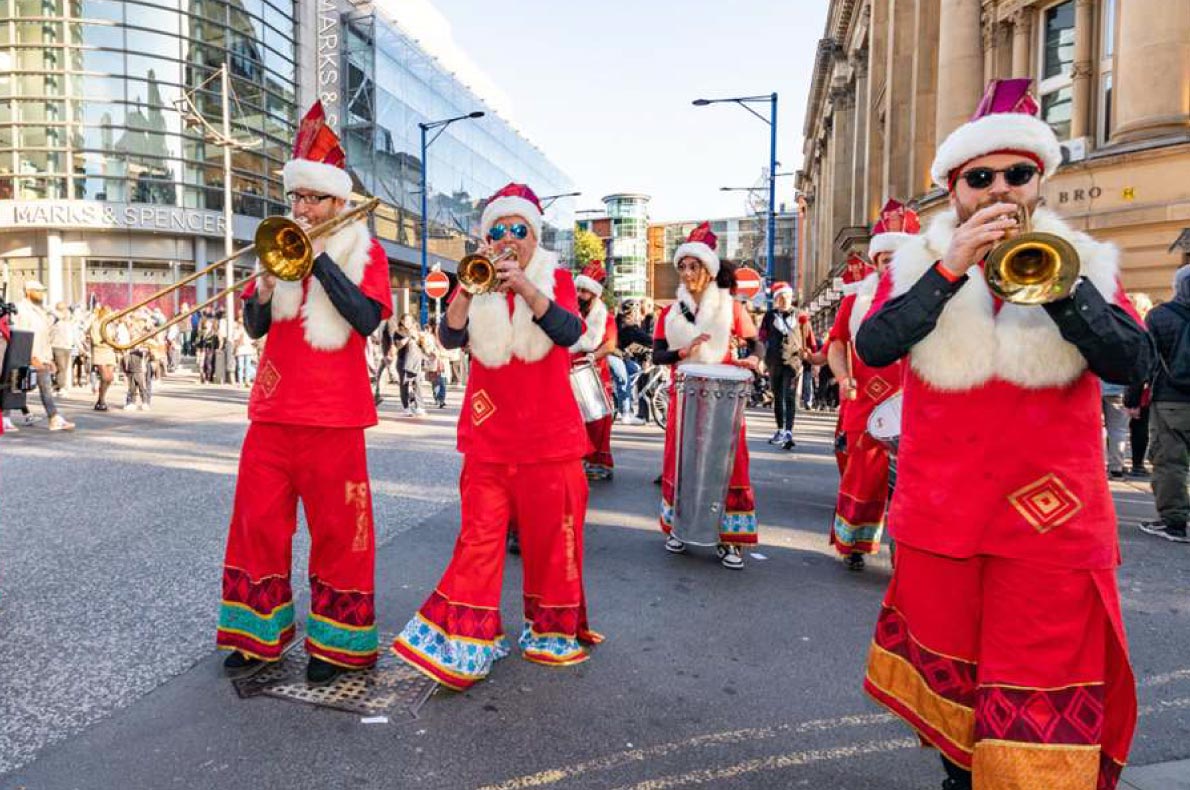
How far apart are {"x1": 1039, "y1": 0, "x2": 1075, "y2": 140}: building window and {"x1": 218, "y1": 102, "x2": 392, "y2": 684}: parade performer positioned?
56.7 feet

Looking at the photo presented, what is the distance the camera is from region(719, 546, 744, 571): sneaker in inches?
212

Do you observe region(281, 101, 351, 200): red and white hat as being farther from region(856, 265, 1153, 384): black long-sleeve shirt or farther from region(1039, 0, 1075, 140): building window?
region(1039, 0, 1075, 140): building window

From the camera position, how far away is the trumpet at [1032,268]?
195 cm

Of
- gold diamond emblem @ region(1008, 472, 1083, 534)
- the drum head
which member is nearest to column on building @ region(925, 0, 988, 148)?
the drum head

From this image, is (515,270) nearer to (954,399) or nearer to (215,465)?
(954,399)

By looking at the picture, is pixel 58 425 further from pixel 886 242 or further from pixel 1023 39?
pixel 1023 39

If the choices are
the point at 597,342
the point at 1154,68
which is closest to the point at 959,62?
the point at 1154,68

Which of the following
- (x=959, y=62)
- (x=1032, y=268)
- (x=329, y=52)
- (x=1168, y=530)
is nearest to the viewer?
(x=1032, y=268)

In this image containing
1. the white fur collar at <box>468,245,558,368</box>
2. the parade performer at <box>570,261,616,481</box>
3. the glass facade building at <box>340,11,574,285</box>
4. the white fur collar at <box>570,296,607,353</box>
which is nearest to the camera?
the white fur collar at <box>468,245,558,368</box>

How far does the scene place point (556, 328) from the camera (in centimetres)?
347

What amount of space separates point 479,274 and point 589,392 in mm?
2712

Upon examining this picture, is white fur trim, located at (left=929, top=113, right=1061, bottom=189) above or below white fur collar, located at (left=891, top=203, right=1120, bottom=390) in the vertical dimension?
above

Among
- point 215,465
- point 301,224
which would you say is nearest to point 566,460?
point 301,224

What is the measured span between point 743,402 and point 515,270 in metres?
2.41
